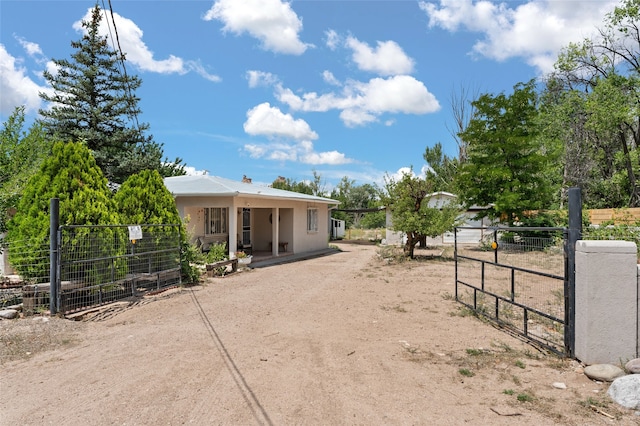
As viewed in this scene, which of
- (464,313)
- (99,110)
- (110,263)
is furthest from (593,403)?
(99,110)

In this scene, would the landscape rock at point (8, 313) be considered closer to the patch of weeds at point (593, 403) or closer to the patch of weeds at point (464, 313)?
the patch of weeds at point (464, 313)

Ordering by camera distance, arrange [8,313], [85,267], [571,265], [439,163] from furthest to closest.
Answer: [439,163], [85,267], [8,313], [571,265]

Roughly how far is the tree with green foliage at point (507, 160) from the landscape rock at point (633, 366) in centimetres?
1560

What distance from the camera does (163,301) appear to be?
7590mm

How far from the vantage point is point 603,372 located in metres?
3.76

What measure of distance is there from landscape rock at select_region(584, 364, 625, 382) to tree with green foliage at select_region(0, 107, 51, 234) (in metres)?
10.3

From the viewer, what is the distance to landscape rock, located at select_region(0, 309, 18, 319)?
19.0 feet

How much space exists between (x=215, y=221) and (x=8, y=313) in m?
8.65

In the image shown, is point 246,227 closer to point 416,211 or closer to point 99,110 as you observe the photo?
point 416,211

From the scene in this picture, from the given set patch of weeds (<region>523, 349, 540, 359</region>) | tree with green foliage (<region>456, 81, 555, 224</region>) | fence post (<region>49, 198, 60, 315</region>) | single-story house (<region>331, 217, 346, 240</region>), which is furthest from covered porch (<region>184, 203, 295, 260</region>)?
single-story house (<region>331, 217, 346, 240</region>)

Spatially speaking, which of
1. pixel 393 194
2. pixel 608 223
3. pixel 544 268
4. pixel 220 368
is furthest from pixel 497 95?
pixel 220 368

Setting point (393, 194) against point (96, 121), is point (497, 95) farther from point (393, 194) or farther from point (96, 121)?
point (96, 121)

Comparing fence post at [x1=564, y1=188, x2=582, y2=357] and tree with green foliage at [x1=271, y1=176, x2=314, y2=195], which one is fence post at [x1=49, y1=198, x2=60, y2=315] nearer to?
fence post at [x1=564, y1=188, x2=582, y2=357]

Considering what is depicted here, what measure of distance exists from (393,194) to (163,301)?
364 inches
